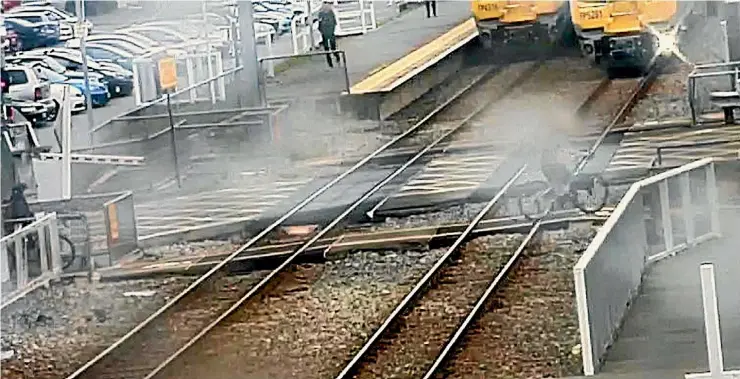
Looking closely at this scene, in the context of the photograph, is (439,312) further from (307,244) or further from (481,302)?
(307,244)

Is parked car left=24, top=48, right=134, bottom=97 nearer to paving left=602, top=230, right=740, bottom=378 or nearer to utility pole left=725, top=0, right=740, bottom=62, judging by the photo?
utility pole left=725, top=0, right=740, bottom=62

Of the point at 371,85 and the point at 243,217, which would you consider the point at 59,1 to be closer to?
the point at 371,85

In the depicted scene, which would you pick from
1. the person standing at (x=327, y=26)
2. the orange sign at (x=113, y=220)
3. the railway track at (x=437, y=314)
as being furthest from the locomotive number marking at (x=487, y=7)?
the orange sign at (x=113, y=220)

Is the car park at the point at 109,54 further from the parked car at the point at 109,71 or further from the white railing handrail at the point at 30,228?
the white railing handrail at the point at 30,228

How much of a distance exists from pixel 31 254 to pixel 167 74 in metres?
8.44

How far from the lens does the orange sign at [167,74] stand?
65.6 feet

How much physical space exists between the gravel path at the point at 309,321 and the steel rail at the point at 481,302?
1.97ft

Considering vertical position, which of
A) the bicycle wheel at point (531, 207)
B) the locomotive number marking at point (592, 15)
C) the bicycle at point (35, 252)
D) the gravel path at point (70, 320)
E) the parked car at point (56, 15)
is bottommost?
the gravel path at point (70, 320)

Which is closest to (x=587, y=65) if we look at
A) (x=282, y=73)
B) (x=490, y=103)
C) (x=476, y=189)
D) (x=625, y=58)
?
(x=625, y=58)

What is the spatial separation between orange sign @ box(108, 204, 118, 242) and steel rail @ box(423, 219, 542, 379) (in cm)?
324

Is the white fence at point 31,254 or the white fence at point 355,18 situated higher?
the white fence at point 355,18

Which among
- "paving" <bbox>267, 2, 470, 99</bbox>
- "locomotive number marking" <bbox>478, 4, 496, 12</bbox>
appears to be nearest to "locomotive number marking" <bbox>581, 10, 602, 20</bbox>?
A: "locomotive number marking" <bbox>478, 4, 496, 12</bbox>

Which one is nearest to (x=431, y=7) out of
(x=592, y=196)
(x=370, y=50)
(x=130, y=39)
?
(x=370, y=50)

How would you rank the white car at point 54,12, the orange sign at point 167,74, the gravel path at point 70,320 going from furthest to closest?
the white car at point 54,12 → the orange sign at point 167,74 → the gravel path at point 70,320
